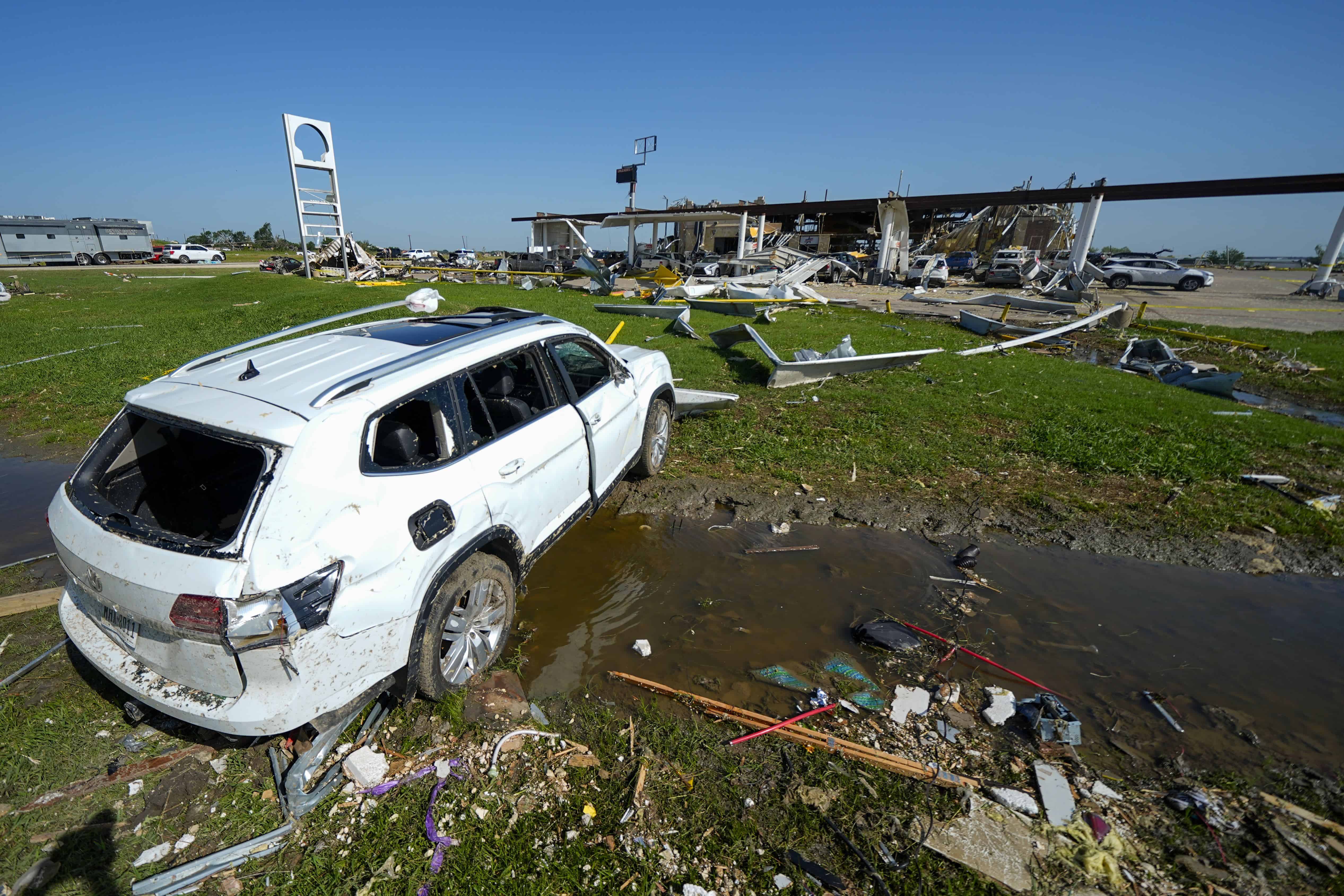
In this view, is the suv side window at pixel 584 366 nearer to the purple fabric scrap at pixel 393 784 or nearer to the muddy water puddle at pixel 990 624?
the muddy water puddle at pixel 990 624

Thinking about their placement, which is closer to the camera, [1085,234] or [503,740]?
[503,740]

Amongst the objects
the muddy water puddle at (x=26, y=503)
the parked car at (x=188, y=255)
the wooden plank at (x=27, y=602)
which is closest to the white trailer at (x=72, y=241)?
the parked car at (x=188, y=255)

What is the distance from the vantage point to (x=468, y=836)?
2273 millimetres

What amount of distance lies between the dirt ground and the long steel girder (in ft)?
13.1

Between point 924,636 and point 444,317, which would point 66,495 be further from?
point 924,636

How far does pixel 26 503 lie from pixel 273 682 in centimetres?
517

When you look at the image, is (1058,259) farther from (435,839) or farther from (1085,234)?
(435,839)

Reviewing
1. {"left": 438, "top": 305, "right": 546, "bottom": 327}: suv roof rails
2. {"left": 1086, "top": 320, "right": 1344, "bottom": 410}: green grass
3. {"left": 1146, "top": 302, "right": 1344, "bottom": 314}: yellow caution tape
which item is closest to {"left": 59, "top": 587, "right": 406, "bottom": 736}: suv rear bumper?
{"left": 438, "top": 305, "right": 546, "bottom": 327}: suv roof rails

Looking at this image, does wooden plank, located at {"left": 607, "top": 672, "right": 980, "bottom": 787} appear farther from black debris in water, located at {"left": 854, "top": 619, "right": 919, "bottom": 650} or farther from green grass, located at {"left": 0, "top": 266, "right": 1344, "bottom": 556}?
green grass, located at {"left": 0, "top": 266, "right": 1344, "bottom": 556}

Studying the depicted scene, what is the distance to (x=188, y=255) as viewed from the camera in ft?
139

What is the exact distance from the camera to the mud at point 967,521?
4.40m

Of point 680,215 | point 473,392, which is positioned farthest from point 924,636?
point 680,215

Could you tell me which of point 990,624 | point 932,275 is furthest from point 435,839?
point 932,275

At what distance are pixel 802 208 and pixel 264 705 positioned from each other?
33.3 metres
